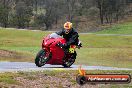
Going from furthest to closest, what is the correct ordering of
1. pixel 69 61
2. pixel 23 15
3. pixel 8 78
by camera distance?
pixel 23 15 < pixel 69 61 < pixel 8 78

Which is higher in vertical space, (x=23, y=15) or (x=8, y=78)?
(x=8, y=78)

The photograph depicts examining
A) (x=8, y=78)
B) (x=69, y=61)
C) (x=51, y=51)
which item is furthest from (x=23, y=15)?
(x=8, y=78)

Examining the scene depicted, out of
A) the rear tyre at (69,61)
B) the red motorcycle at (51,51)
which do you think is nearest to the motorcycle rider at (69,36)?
the red motorcycle at (51,51)

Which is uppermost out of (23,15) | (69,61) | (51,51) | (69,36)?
(69,36)

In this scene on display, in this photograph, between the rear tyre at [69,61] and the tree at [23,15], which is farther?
the tree at [23,15]

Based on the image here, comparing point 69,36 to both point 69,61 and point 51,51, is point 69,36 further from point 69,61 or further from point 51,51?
point 69,61

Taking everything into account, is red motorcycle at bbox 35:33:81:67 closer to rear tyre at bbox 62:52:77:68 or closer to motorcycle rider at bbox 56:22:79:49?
motorcycle rider at bbox 56:22:79:49

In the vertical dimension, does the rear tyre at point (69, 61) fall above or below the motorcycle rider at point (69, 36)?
below

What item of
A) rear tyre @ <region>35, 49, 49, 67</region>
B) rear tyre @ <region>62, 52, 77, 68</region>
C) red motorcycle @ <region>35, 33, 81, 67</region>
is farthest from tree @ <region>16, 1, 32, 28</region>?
rear tyre @ <region>35, 49, 49, 67</region>

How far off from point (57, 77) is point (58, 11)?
94262 mm

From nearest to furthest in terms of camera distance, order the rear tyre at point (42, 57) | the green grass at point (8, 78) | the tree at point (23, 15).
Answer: the green grass at point (8, 78) → the rear tyre at point (42, 57) → the tree at point (23, 15)

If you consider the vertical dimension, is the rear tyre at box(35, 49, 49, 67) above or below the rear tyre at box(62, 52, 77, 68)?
above

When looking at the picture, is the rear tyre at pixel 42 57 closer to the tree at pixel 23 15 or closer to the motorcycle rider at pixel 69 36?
the motorcycle rider at pixel 69 36

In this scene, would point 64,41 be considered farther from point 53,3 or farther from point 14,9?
point 53,3
